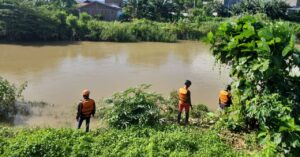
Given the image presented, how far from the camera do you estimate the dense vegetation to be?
7254mm

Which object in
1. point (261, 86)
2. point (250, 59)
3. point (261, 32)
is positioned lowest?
Answer: point (261, 86)

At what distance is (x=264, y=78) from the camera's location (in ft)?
26.2

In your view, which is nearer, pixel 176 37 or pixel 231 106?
pixel 231 106

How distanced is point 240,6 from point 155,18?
30.0 ft

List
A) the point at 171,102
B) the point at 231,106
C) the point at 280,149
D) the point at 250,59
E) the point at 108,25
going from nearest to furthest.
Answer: the point at 280,149
the point at 250,59
the point at 231,106
the point at 171,102
the point at 108,25

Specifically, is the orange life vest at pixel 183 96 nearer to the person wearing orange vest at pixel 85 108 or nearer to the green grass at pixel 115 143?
the green grass at pixel 115 143

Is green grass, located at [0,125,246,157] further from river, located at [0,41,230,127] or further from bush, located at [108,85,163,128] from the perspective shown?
river, located at [0,41,230,127]

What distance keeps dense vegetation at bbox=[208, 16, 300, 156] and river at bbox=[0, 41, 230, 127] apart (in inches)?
40.2

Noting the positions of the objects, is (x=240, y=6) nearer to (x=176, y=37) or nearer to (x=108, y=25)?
(x=176, y=37)

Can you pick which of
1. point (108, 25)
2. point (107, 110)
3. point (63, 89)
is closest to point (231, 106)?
point (107, 110)

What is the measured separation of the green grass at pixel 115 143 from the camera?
6949 millimetres

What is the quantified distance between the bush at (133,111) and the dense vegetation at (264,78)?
70.1 inches

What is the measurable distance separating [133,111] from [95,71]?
419 inches

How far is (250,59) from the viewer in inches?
333
